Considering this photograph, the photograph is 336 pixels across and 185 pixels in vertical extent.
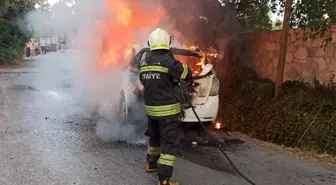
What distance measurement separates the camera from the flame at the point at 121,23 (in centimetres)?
1036

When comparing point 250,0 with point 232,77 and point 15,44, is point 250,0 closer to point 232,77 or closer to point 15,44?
point 232,77

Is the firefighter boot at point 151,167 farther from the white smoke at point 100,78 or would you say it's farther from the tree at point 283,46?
the tree at point 283,46

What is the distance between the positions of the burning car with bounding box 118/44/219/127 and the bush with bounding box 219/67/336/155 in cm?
131

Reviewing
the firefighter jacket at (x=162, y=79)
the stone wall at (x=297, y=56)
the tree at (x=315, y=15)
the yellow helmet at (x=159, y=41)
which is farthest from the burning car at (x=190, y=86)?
Answer: the stone wall at (x=297, y=56)

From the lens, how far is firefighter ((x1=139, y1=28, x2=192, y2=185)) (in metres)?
4.92

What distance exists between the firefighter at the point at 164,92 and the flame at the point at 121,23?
496 cm

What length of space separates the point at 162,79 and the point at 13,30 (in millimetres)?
25240

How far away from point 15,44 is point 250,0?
71.3 ft

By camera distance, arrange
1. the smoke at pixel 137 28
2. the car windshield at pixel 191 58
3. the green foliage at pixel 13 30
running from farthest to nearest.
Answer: the green foliage at pixel 13 30 → the smoke at pixel 137 28 → the car windshield at pixel 191 58

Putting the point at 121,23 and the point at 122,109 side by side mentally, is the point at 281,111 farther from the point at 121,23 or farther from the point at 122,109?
the point at 121,23

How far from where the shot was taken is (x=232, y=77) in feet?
32.6

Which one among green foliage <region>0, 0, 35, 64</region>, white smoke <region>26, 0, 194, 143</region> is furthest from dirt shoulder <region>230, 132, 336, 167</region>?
green foliage <region>0, 0, 35, 64</region>

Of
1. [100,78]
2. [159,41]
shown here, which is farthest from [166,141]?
[100,78]

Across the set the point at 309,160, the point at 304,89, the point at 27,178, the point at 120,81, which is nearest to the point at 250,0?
the point at 304,89
